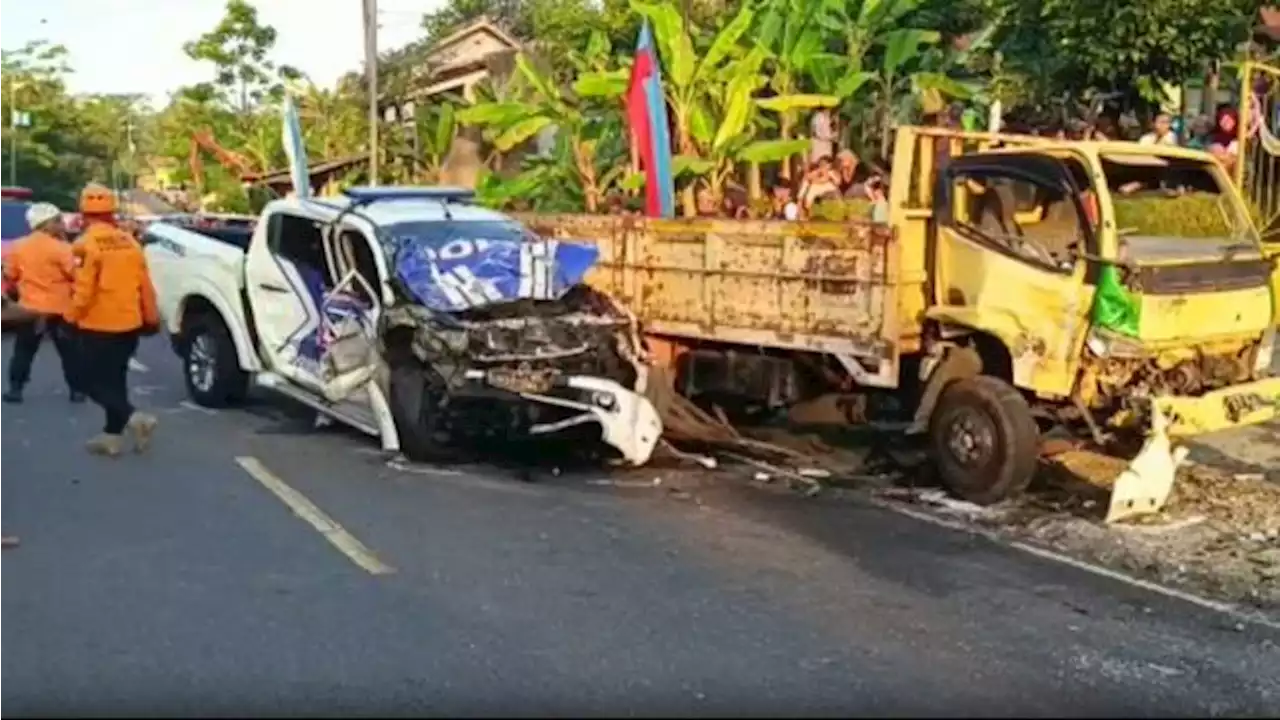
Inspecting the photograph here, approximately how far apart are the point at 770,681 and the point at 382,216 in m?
6.52

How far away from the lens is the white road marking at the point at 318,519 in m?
7.61

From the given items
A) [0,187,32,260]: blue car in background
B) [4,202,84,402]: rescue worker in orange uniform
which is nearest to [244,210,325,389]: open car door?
[4,202,84,402]: rescue worker in orange uniform

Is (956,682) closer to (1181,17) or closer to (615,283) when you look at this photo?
(615,283)

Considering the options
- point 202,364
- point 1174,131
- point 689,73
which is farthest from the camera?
point 689,73

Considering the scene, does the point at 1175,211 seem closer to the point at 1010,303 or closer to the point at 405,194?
the point at 1010,303

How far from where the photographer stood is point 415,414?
10.5 metres

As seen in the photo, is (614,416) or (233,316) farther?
(233,316)

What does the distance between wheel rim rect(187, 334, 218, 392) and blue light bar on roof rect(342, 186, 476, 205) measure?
188 centimetres

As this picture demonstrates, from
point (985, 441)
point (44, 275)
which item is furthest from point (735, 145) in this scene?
point (985, 441)

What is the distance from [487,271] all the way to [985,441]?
3580 millimetres

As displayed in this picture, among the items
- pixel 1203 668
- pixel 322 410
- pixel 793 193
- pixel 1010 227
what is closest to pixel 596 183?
pixel 793 193

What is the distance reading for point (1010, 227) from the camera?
9750mm

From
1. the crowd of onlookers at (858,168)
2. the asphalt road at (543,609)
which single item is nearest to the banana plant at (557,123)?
the crowd of onlookers at (858,168)

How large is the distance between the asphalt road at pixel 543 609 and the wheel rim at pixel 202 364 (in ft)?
10.0
